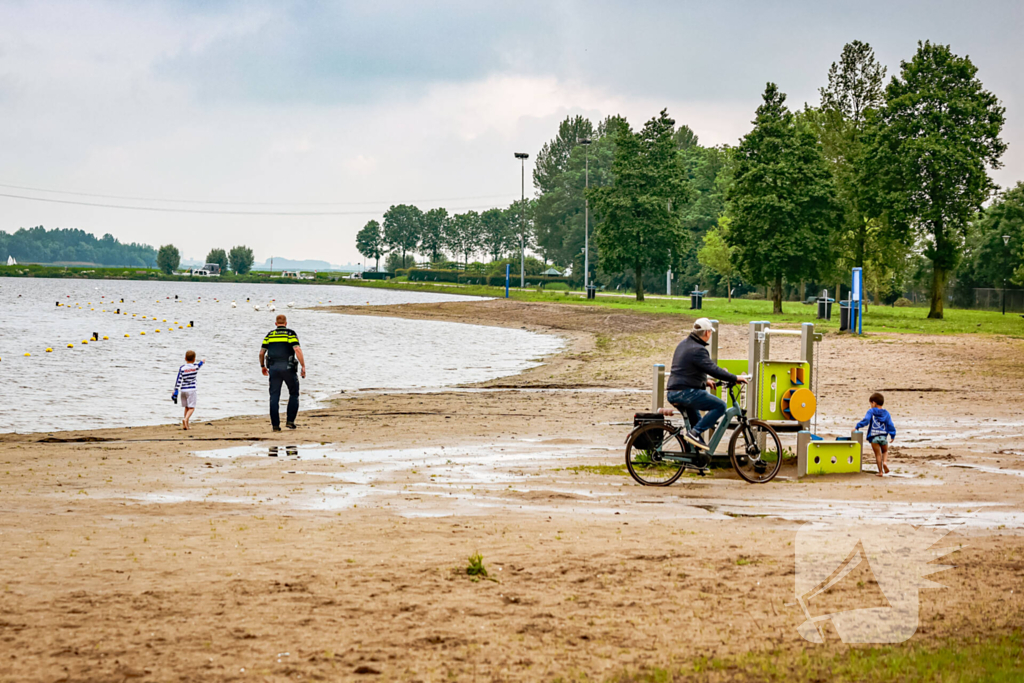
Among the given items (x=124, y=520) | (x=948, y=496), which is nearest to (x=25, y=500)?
(x=124, y=520)

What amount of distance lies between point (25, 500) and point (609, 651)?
25.2ft

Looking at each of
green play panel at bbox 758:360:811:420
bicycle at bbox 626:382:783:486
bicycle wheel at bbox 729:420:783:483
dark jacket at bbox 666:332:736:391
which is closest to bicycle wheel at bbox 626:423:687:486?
bicycle at bbox 626:382:783:486

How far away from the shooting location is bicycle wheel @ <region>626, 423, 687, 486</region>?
38.7ft

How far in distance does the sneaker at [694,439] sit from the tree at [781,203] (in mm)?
42972

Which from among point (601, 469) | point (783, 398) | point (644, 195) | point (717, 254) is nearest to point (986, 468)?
point (783, 398)

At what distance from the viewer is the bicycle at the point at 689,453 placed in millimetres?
11812

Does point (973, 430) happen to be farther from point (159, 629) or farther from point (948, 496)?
point (159, 629)

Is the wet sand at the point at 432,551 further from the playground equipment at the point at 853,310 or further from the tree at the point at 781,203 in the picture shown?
the tree at the point at 781,203

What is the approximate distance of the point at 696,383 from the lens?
39.0ft

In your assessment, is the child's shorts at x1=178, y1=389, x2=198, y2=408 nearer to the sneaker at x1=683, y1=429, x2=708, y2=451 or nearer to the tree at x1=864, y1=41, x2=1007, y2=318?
the sneaker at x1=683, y1=429, x2=708, y2=451

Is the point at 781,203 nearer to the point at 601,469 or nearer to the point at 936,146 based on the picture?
the point at 936,146

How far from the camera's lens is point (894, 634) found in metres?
6.13

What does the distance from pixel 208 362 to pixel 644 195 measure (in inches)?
1632

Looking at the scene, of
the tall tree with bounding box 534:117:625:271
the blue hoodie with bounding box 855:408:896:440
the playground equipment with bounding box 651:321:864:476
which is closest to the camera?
the blue hoodie with bounding box 855:408:896:440
